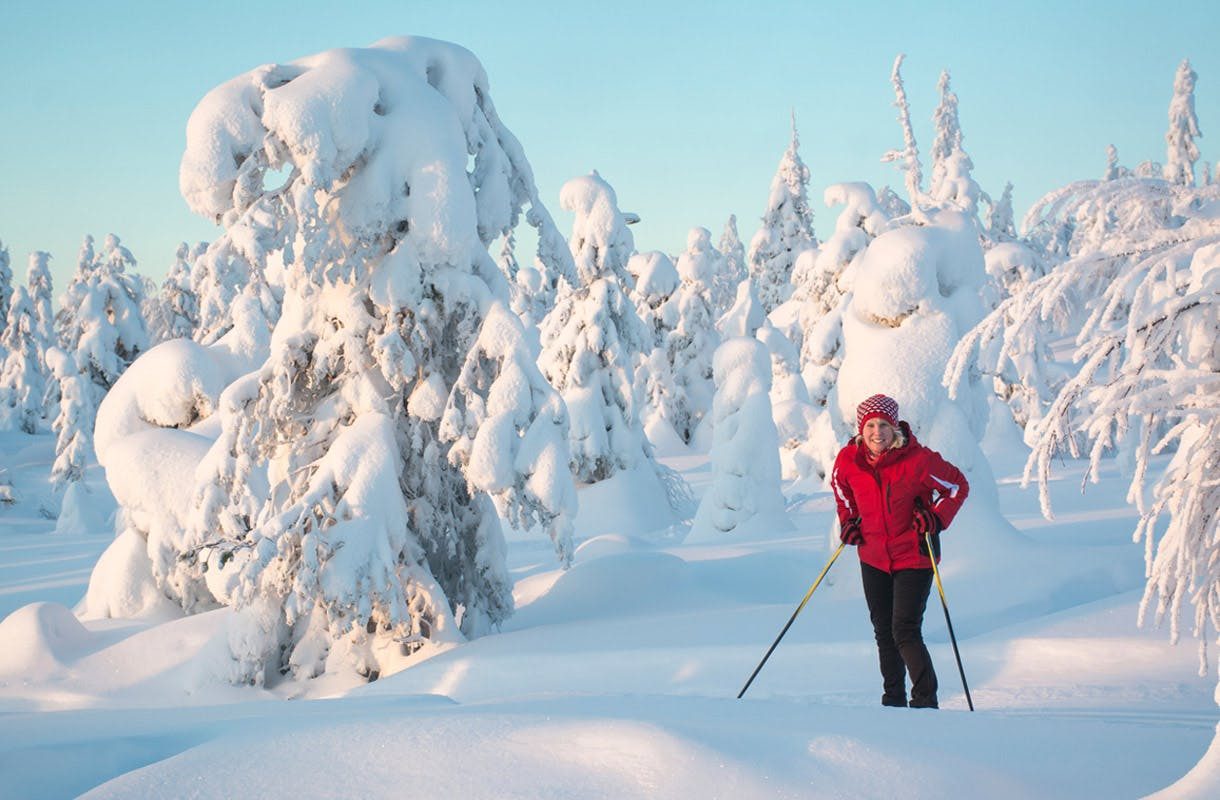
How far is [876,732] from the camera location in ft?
12.2

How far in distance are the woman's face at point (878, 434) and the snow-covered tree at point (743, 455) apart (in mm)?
12390

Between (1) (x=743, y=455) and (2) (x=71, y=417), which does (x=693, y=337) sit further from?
(2) (x=71, y=417)

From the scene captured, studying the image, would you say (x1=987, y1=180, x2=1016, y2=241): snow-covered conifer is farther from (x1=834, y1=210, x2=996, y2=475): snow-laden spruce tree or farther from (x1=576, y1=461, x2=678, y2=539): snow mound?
(x1=834, y1=210, x2=996, y2=475): snow-laden spruce tree

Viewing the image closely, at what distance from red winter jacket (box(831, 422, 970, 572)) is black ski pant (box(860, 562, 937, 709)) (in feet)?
0.28

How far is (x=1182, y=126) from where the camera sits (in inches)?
1807

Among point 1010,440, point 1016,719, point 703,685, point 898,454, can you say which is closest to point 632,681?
point 703,685

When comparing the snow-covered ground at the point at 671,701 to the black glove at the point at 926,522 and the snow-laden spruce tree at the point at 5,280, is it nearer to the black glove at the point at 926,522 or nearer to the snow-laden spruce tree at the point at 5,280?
the black glove at the point at 926,522

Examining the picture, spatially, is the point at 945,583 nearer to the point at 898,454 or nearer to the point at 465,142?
the point at 898,454

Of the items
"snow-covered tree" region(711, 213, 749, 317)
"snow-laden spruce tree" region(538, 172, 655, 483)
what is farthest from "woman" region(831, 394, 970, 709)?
"snow-covered tree" region(711, 213, 749, 317)

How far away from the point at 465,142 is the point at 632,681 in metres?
4.80

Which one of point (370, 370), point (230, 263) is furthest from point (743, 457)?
point (230, 263)

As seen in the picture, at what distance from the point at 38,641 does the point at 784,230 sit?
3733 centimetres

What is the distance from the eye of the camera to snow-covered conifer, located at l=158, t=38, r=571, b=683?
8.36 meters

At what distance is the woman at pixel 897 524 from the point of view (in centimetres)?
546
